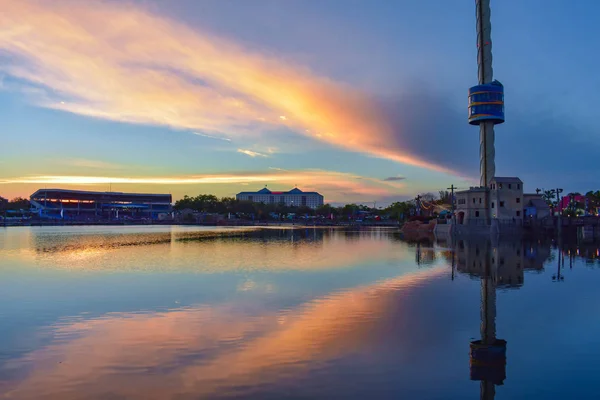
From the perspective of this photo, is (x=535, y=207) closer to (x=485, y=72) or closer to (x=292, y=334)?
(x=485, y=72)

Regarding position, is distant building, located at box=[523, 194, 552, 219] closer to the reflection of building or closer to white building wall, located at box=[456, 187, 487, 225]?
white building wall, located at box=[456, 187, 487, 225]

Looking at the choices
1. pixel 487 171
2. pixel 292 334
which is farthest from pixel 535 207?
pixel 292 334

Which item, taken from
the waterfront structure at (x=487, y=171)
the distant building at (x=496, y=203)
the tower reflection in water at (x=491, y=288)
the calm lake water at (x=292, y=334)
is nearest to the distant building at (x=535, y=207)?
the waterfront structure at (x=487, y=171)

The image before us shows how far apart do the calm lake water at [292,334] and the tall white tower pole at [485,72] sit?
203 ft

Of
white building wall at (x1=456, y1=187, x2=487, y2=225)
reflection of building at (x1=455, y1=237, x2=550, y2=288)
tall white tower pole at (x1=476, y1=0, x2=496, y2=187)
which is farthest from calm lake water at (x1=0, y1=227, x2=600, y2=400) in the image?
tall white tower pole at (x1=476, y1=0, x2=496, y2=187)

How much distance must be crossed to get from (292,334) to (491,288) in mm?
16748

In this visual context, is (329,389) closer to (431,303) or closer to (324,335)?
(324,335)

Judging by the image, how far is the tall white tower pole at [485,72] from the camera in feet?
310

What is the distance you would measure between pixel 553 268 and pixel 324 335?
31.1 m

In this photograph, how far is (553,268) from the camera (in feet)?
134

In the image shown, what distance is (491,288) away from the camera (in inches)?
1170

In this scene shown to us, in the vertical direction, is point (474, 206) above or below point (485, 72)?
below

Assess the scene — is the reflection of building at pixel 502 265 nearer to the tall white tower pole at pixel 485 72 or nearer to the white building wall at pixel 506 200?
the white building wall at pixel 506 200

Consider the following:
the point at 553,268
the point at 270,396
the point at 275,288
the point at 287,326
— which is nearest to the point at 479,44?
the point at 553,268
